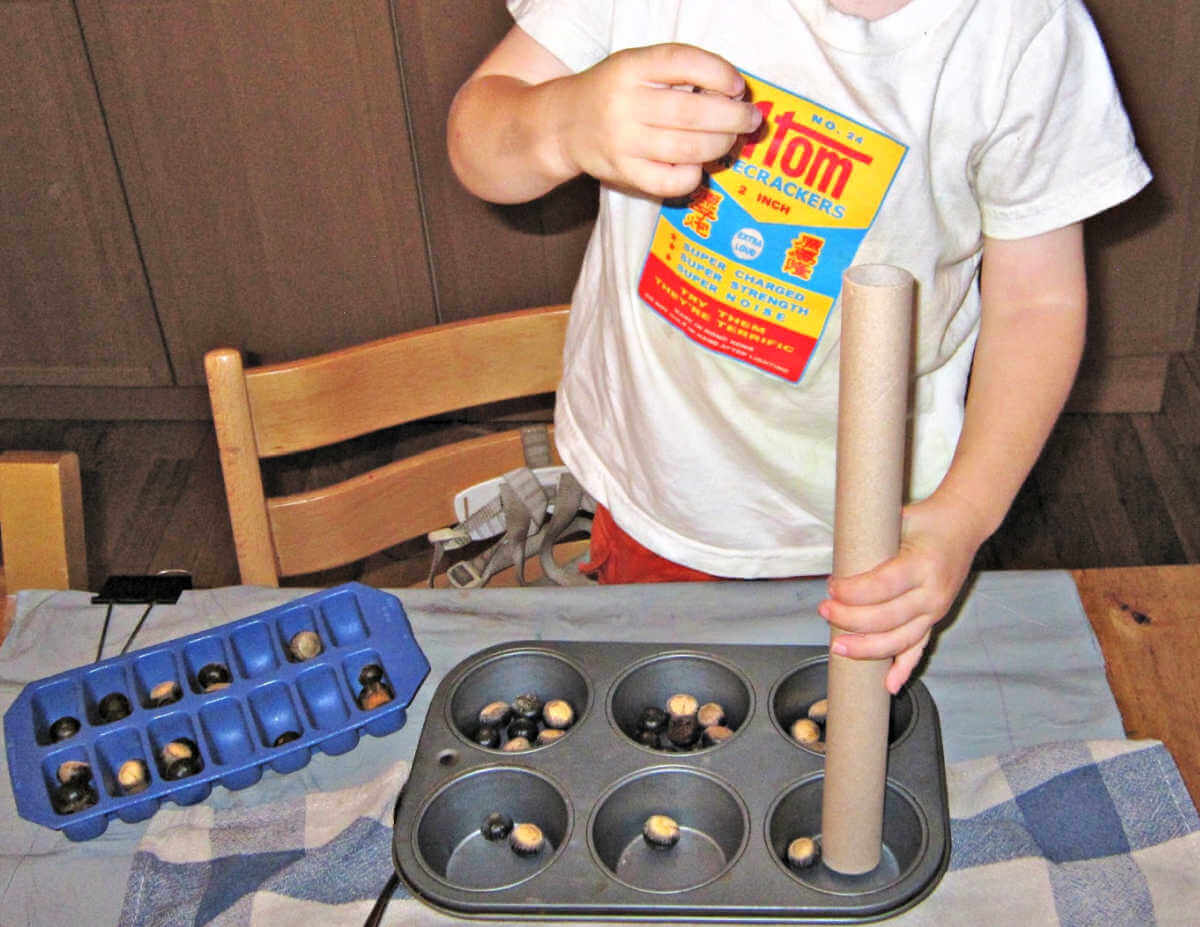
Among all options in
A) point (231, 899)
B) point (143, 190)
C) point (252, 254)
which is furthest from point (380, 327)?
Result: point (231, 899)

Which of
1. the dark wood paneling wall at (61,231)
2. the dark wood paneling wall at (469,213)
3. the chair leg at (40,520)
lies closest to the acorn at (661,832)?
the chair leg at (40,520)

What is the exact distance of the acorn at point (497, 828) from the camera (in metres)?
0.69

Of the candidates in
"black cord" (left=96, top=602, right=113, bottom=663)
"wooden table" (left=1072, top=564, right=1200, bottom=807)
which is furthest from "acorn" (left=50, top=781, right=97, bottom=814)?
"wooden table" (left=1072, top=564, right=1200, bottom=807)

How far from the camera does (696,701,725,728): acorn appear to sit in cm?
73

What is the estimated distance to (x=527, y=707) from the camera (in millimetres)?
750

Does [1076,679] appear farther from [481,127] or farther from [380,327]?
[380,327]

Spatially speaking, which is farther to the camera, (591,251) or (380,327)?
(380,327)

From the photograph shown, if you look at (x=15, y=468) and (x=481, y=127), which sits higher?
(x=481, y=127)

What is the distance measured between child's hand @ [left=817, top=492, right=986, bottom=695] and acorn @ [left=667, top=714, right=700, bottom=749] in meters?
0.16

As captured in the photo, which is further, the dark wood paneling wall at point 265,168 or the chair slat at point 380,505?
the dark wood paneling wall at point 265,168

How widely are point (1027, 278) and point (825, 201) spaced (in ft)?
0.46

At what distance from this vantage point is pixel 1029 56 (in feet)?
2.26

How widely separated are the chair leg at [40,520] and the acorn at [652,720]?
1.40 ft

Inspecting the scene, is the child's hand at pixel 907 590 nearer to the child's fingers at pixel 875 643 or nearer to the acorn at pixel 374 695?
the child's fingers at pixel 875 643
